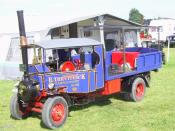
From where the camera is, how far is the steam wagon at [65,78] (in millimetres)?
7688

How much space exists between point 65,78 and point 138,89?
3.13 meters

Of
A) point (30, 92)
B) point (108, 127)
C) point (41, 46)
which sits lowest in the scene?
point (108, 127)

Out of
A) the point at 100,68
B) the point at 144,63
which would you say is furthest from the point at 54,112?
the point at 144,63

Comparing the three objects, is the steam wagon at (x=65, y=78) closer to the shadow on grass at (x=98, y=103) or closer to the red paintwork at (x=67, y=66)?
the red paintwork at (x=67, y=66)

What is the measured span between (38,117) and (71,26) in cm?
1259

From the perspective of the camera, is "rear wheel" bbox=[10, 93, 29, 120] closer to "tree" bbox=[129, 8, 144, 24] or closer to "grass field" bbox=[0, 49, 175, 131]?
"grass field" bbox=[0, 49, 175, 131]

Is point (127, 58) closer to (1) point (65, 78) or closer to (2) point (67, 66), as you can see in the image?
(2) point (67, 66)

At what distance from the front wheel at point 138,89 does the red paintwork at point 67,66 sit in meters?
2.21

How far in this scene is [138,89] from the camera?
10.5m

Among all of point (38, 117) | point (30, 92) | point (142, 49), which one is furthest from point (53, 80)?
point (142, 49)

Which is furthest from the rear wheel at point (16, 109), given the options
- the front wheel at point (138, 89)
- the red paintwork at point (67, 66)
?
the front wheel at point (138, 89)

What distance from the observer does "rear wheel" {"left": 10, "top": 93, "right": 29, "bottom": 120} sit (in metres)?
8.34

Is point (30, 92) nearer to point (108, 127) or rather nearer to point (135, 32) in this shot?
point (108, 127)

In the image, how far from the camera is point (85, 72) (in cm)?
840
